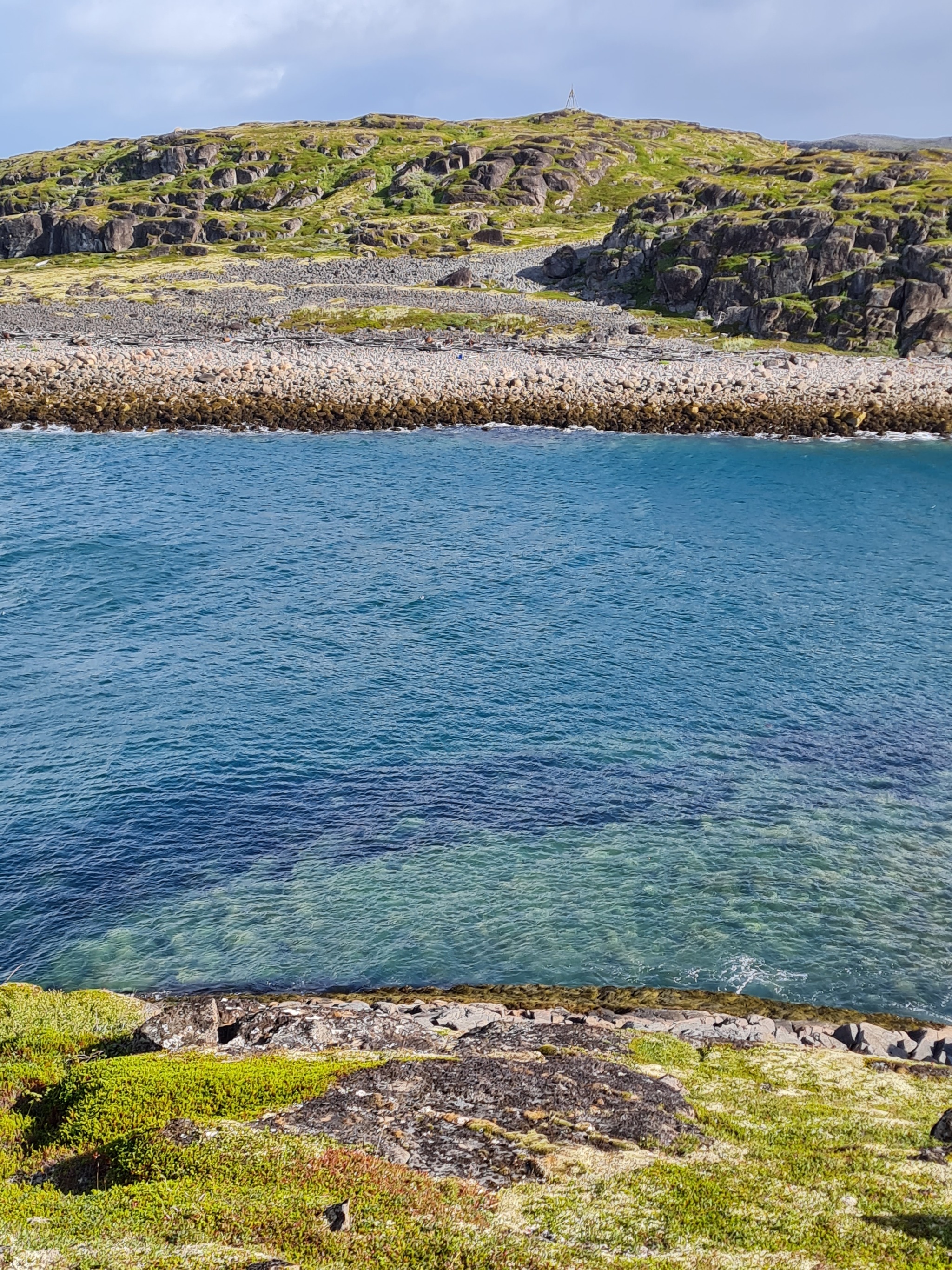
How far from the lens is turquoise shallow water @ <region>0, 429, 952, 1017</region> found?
2950 centimetres

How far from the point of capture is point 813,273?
12044cm

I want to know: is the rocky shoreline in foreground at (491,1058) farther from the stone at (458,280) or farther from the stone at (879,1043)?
the stone at (458,280)

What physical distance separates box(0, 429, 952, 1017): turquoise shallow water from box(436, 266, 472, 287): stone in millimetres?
89604

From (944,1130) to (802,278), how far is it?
119m

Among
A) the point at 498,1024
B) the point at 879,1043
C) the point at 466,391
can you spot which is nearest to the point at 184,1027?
the point at 498,1024

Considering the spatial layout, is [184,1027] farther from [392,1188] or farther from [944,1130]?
[944,1130]

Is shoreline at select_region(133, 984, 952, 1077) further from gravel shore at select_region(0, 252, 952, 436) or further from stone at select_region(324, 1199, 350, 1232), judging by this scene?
gravel shore at select_region(0, 252, 952, 436)

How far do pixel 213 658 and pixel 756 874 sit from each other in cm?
2668

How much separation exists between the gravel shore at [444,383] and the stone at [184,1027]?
74733 mm

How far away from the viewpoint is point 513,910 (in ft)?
101

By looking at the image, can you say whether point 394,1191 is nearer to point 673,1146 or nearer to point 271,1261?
point 271,1261

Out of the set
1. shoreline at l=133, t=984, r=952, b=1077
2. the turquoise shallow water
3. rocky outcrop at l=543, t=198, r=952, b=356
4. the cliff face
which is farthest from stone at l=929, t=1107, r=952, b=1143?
rocky outcrop at l=543, t=198, r=952, b=356

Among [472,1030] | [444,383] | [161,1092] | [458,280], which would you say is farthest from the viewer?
[458,280]

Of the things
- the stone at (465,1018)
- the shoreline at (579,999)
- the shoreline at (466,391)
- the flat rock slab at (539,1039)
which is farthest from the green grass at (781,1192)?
the shoreline at (466,391)
